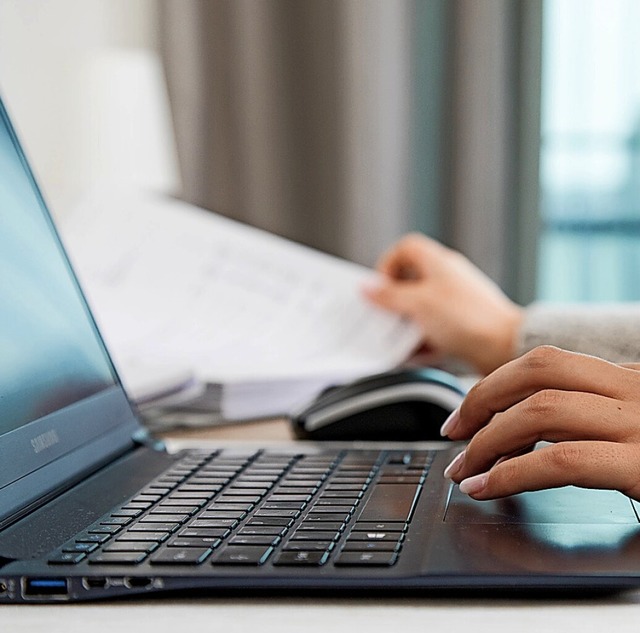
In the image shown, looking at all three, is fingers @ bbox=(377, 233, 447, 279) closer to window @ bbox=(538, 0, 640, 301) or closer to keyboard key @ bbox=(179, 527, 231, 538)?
keyboard key @ bbox=(179, 527, 231, 538)

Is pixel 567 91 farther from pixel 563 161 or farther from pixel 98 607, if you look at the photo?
pixel 98 607

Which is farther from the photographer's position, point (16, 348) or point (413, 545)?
point (16, 348)

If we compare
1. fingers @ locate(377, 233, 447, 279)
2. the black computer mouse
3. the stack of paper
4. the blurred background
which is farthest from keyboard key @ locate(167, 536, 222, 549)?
the blurred background

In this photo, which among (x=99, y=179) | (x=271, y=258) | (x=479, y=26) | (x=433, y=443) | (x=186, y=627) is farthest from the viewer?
(x=479, y=26)

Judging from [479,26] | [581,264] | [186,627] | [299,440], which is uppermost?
[479,26]

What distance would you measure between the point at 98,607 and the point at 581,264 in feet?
6.84

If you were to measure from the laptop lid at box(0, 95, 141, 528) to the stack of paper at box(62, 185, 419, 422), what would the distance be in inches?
9.4

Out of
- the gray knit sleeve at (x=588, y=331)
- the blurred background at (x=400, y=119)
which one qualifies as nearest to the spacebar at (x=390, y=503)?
the gray knit sleeve at (x=588, y=331)

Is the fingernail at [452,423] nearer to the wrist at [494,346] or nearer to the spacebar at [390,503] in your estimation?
the spacebar at [390,503]

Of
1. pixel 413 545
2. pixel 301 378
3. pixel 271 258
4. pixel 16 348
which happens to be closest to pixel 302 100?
pixel 271 258

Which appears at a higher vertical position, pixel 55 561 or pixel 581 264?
pixel 55 561

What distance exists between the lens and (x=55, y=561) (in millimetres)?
420

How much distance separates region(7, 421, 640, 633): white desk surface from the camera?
1.21 ft

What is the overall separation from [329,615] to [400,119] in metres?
2.02
